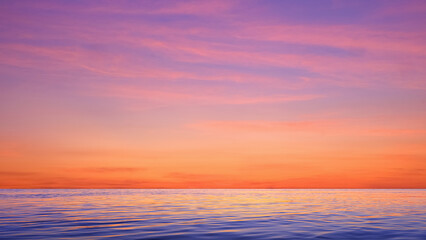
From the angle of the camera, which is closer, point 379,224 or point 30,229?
point 30,229

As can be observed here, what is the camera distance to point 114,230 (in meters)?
20.1

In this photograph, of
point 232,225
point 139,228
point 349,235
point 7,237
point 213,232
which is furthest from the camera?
point 232,225

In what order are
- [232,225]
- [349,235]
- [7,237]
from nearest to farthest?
[7,237] < [349,235] < [232,225]

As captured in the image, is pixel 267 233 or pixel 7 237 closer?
pixel 7 237

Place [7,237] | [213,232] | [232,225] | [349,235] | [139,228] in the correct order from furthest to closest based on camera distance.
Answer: [232,225], [139,228], [213,232], [349,235], [7,237]

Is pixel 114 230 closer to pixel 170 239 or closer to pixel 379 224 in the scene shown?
pixel 170 239

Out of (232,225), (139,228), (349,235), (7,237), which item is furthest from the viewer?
(232,225)

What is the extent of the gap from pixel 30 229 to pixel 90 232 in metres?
4.26

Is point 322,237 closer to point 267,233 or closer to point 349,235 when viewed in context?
point 349,235

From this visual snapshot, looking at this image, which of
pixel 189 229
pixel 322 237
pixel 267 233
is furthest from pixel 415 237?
pixel 189 229

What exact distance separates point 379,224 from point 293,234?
853 centimetres

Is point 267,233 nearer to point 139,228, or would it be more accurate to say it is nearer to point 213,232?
point 213,232

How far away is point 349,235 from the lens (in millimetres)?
18562

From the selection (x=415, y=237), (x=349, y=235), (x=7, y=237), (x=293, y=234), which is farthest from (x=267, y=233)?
Result: (x=7, y=237)
